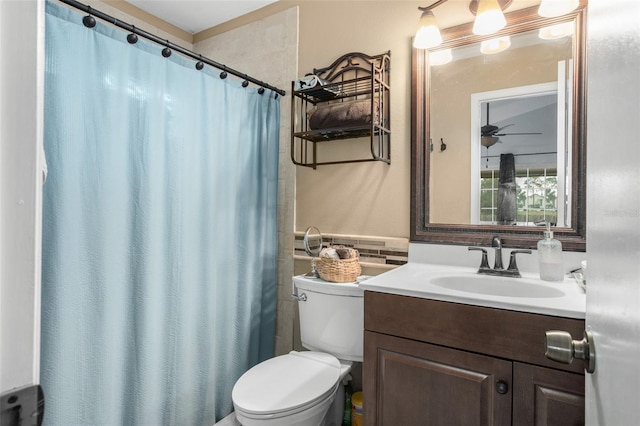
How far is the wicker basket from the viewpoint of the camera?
1.59 metres

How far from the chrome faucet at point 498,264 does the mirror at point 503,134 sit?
0.07 meters

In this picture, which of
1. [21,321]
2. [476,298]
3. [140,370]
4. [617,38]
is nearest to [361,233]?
[476,298]

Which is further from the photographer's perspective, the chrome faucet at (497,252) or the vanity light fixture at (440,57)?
the vanity light fixture at (440,57)

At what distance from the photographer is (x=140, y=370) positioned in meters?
1.38

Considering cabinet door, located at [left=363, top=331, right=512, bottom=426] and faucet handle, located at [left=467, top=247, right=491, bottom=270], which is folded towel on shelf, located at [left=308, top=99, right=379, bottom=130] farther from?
cabinet door, located at [left=363, top=331, right=512, bottom=426]

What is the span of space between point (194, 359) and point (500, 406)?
49.5 inches

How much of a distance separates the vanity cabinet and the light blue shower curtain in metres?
0.83

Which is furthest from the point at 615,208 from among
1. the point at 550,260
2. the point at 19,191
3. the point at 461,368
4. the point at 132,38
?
the point at 132,38

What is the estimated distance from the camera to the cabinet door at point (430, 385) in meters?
1.03

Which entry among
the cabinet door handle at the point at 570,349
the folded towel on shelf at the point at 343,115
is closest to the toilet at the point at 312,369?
the folded towel on shelf at the point at 343,115

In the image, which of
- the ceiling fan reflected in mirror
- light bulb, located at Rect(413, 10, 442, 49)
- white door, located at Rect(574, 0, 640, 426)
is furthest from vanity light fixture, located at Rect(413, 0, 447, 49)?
white door, located at Rect(574, 0, 640, 426)

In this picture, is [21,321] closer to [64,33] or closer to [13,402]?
[13,402]

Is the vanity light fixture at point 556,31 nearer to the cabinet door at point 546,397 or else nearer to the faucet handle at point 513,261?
the faucet handle at point 513,261

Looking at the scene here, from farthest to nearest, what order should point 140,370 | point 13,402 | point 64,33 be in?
1. point 140,370
2. point 64,33
3. point 13,402
